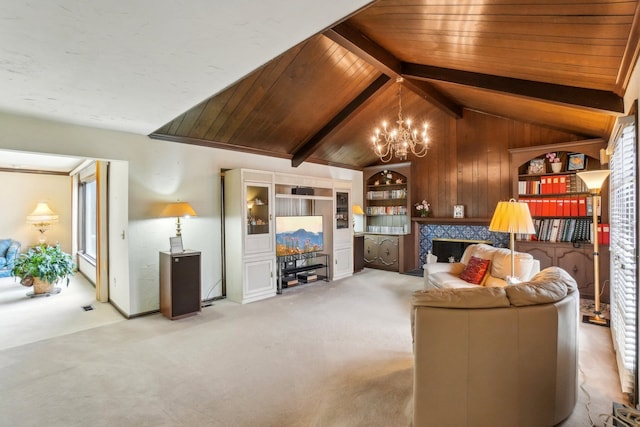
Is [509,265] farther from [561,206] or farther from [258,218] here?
[258,218]

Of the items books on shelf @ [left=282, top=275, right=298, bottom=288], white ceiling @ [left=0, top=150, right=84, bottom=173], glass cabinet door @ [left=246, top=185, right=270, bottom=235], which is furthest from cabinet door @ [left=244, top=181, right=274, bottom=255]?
white ceiling @ [left=0, top=150, right=84, bottom=173]

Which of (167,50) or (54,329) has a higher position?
(167,50)

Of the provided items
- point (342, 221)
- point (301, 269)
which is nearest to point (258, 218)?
point (301, 269)

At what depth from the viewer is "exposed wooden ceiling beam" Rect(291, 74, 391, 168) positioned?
172 inches

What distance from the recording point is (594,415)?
2.01m

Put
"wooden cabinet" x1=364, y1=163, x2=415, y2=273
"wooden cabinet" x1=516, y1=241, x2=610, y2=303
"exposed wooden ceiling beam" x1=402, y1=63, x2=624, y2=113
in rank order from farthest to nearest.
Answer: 1. "wooden cabinet" x1=364, y1=163, x2=415, y2=273
2. "wooden cabinet" x1=516, y1=241, x2=610, y2=303
3. "exposed wooden ceiling beam" x1=402, y1=63, x2=624, y2=113

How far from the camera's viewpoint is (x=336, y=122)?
5.01m

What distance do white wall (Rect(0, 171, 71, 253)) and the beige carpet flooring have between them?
3464 mm

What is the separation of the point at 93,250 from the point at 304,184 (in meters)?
4.87

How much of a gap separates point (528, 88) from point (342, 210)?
12.5ft

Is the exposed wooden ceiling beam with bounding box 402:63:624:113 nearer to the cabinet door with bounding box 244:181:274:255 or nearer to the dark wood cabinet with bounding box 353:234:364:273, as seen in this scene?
the cabinet door with bounding box 244:181:274:255

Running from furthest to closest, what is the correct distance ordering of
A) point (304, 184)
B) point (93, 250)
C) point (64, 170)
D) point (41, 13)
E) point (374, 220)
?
point (374, 220) → point (64, 170) → point (93, 250) → point (304, 184) → point (41, 13)

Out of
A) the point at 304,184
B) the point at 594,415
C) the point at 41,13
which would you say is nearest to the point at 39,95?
the point at 41,13

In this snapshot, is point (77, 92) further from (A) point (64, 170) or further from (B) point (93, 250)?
(A) point (64, 170)
